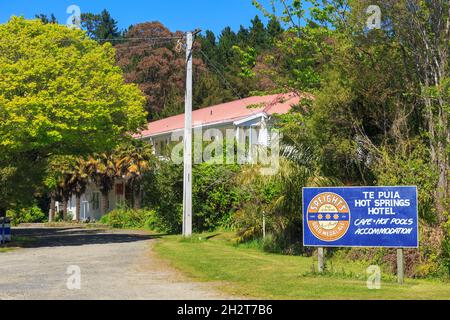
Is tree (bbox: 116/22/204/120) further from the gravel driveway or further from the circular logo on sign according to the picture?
the circular logo on sign

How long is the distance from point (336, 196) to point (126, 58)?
64068 millimetres

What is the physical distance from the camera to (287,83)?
2717cm

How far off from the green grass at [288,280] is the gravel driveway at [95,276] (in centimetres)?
65

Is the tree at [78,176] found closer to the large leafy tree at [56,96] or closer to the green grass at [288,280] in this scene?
the large leafy tree at [56,96]

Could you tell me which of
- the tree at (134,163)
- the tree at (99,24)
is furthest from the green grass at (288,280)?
the tree at (99,24)

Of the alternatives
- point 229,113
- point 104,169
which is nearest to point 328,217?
point 229,113

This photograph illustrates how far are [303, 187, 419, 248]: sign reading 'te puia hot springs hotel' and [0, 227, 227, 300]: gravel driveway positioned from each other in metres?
3.02

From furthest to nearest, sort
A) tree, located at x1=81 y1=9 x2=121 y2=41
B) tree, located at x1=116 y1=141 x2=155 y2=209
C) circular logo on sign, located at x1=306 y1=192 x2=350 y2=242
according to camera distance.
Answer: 1. tree, located at x1=81 y1=9 x2=121 y2=41
2. tree, located at x1=116 y1=141 x2=155 y2=209
3. circular logo on sign, located at x1=306 y1=192 x2=350 y2=242

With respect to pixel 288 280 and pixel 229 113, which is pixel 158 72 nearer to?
pixel 229 113

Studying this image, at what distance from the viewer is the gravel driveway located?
12.9 metres

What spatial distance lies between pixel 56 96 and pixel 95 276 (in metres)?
14.7

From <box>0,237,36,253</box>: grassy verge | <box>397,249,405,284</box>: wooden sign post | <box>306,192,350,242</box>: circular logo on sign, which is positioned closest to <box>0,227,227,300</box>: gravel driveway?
<box>0,237,36,253</box>: grassy verge

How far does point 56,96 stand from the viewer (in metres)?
29.2

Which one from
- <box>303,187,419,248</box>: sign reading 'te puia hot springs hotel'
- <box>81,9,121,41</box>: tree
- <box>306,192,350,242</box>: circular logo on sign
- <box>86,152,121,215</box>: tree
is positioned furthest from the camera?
<box>81,9,121,41</box>: tree
